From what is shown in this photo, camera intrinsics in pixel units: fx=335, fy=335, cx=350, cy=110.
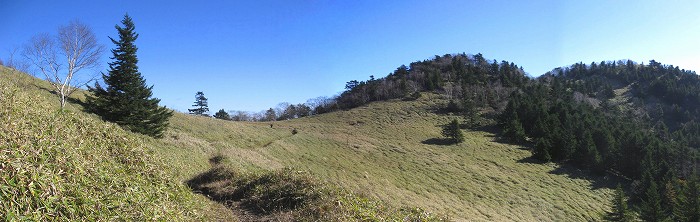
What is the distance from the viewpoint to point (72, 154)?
570 centimetres

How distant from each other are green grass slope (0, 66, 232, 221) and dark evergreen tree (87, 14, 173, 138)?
983 inches

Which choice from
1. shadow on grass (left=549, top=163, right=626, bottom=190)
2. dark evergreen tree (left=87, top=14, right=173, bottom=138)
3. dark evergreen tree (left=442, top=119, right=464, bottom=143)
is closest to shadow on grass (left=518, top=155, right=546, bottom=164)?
shadow on grass (left=549, top=163, right=626, bottom=190)

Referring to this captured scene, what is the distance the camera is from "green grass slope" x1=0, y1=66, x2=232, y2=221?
420 centimetres

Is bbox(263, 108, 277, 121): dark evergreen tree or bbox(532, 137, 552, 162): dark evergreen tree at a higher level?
bbox(263, 108, 277, 121): dark evergreen tree

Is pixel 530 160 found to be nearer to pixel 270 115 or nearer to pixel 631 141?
pixel 631 141

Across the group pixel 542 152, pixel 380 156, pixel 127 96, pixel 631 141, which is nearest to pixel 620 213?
pixel 542 152

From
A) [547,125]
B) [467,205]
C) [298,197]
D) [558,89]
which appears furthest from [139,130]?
[558,89]

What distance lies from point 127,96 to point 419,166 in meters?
36.5

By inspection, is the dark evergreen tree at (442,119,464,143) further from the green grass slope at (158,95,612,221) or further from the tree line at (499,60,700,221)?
the tree line at (499,60,700,221)

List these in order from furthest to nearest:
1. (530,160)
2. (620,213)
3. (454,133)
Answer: (454,133) < (530,160) < (620,213)

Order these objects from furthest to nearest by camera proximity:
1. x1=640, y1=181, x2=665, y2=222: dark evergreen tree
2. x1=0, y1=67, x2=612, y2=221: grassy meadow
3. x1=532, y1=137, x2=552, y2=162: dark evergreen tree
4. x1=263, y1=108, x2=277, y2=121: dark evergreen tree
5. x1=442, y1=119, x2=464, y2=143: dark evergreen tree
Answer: x1=263, y1=108, x2=277, y2=121: dark evergreen tree < x1=442, y1=119, x2=464, y2=143: dark evergreen tree < x1=532, y1=137, x2=552, y2=162: dark evergreen tree < x1=640, y1=181, x2=665, y2=222: dark evergreen tree < x1=0, y1=67, x2=612, y2=221: grassy meadow

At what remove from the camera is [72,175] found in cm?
513

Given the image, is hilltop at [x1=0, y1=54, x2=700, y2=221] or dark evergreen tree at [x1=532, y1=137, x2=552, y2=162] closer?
hilltop at [x1=0, y1=54, x2=700, y2=221]

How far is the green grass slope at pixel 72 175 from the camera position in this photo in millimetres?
4203
